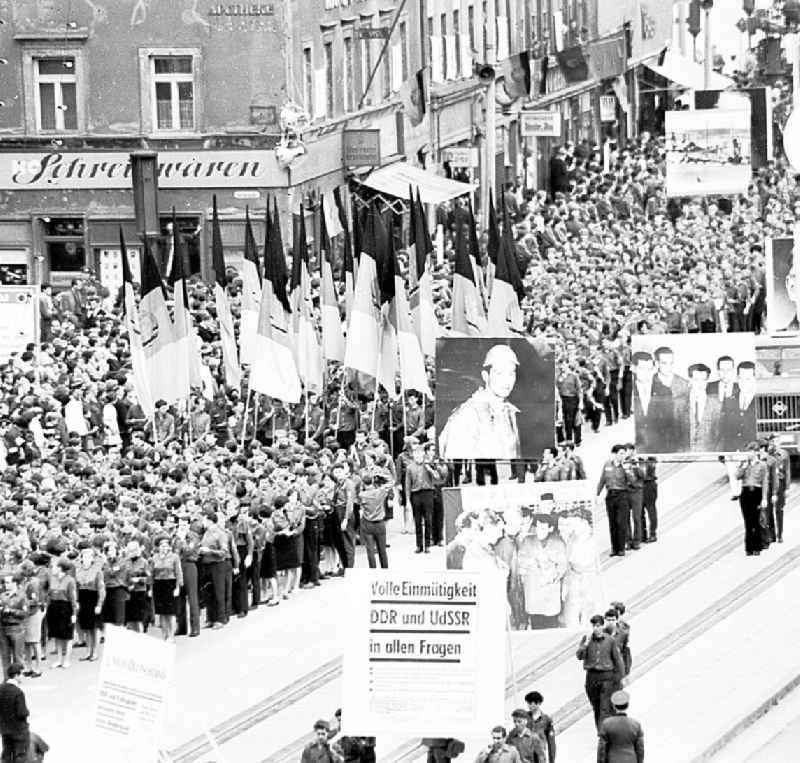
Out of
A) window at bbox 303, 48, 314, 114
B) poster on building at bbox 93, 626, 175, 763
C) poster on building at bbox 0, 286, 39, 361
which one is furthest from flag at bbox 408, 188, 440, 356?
window at bbox 303, 48, 314, 114

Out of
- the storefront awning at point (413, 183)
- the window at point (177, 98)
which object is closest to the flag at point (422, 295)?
the storefront awning at point (413, 183)

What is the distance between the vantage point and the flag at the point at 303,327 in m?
42.7

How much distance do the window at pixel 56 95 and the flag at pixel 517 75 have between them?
1226 cm

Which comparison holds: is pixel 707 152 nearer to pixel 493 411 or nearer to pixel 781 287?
pixel 781 287

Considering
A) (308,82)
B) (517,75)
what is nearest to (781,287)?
(308,82)

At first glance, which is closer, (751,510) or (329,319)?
(751,510)

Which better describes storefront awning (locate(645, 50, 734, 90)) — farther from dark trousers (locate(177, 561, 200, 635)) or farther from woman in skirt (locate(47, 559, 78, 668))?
woman in skirt (locate(47, 559, 78, 668))

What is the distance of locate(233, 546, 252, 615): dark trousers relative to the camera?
36.5 metres

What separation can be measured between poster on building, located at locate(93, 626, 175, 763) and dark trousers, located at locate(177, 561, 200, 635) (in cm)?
955

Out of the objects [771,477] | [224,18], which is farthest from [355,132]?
[771,477]

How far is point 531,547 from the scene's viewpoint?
3111 cm

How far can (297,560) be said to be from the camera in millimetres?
37375

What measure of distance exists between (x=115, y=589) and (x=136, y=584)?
8.5 inches

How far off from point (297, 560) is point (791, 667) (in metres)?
6.31
